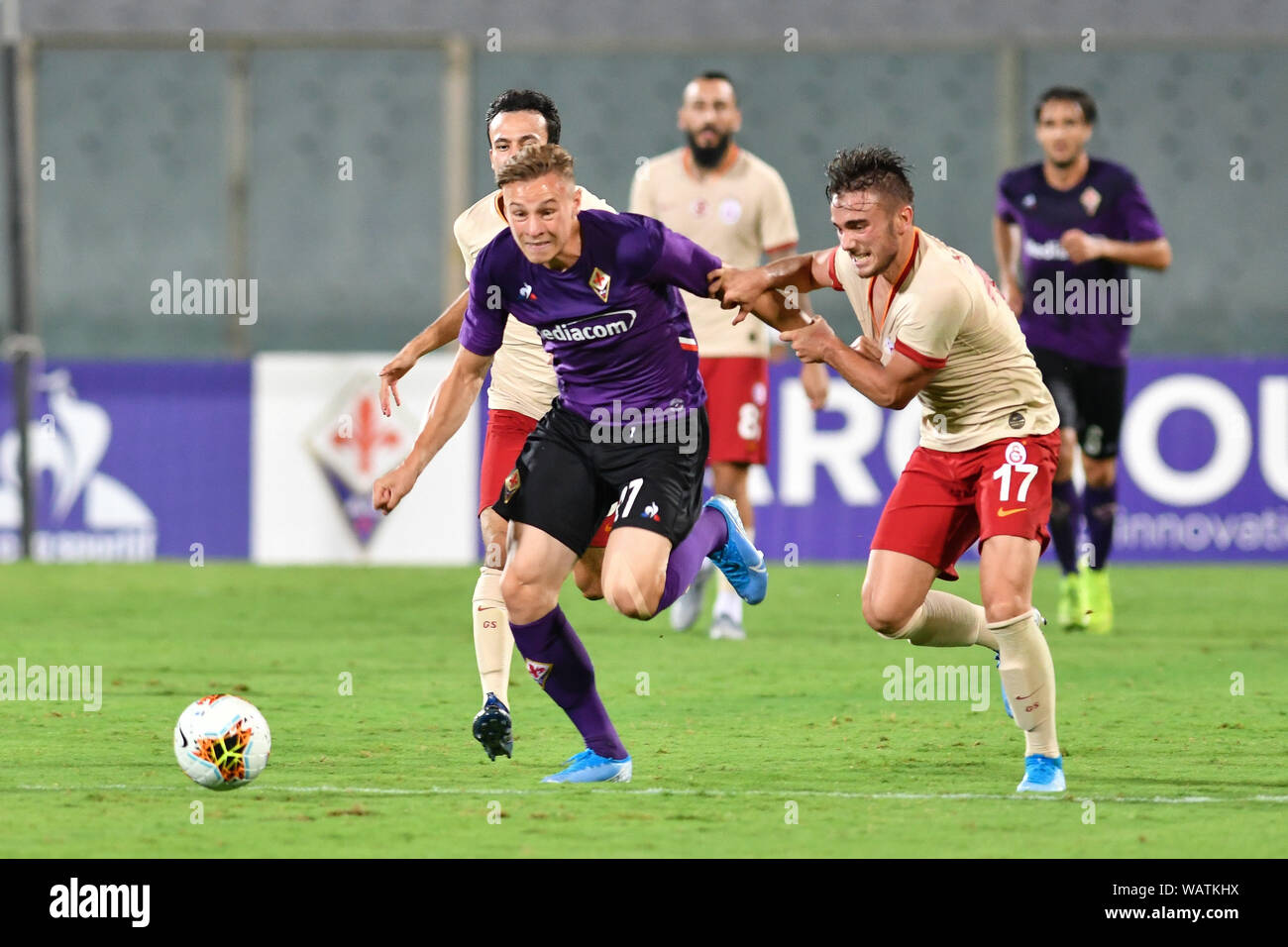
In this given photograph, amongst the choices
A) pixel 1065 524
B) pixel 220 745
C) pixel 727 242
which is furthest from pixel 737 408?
pixel 220 745

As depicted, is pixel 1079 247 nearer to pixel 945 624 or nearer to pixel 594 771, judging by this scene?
pixel 945 624

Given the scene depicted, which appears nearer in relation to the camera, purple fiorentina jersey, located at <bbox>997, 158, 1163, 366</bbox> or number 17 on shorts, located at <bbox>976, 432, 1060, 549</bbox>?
number 17 on shorts, located at <bbox>976, 432, 1060, 549</bbox>

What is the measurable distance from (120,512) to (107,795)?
26.6ft

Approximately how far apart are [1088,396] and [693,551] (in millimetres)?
4305

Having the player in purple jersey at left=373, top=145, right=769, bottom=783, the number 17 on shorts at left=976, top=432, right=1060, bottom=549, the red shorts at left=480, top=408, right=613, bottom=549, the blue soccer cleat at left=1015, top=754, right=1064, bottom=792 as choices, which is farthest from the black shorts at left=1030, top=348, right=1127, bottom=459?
the blue soccer cleat at left=1015, top=754, right=1064, bottom=792

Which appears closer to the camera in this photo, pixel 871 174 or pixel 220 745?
pixel 220 745

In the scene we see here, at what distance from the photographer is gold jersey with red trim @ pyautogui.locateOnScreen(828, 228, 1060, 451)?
20.4ft

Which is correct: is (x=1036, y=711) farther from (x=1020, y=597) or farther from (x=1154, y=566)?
(x=1154, y=566)

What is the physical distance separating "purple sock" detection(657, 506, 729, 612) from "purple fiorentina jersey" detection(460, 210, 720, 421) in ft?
1.46

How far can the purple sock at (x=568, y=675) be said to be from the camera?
616 centimetres

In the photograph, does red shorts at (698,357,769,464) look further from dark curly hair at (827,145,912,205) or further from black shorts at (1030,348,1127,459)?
dark curly hair at (827,145,912,205)

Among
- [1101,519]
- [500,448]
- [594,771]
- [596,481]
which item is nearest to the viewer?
[594,771]

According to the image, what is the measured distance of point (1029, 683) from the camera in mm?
6055

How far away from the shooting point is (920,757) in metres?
6.69
